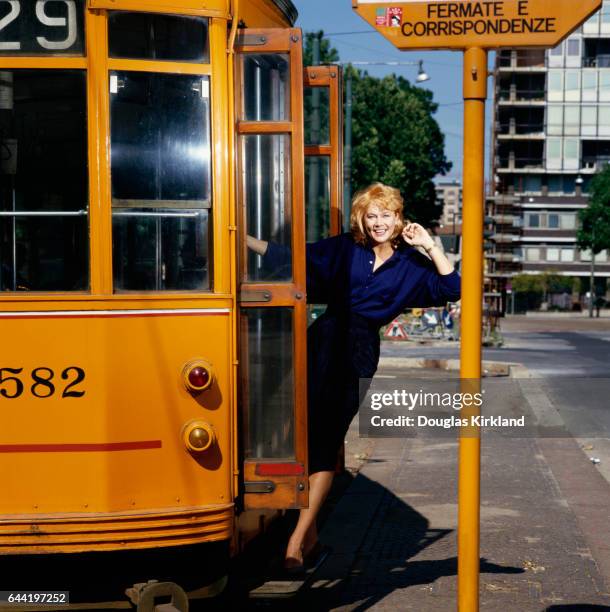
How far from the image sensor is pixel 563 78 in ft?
287

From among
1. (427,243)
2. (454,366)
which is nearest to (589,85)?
(454,366)

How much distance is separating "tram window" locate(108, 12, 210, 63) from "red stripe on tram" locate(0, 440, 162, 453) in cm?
157

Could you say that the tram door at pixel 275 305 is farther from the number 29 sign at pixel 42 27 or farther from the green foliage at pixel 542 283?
the green foliage at pixel 542 283

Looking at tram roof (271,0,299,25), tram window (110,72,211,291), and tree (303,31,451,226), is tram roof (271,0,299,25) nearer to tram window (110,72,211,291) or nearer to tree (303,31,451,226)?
tram window (110,72,211,291)

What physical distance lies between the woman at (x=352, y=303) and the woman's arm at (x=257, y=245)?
25.2 inches

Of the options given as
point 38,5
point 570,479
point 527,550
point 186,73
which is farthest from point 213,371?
point 570,479

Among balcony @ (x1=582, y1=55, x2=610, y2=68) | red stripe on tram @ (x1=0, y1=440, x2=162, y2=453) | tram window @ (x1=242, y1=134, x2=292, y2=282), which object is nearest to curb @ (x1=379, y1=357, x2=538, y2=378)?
tram window @ (x1=242, y1=134, x2=292, y2=282)

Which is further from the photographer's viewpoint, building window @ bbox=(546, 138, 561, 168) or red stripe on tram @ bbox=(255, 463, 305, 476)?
building window @ bbox=(546, 138, 561, 168)

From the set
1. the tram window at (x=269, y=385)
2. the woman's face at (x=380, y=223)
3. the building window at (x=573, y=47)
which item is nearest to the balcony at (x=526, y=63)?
the building window at (x=573, y=47)

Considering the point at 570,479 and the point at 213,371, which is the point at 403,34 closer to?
the point at 213,371

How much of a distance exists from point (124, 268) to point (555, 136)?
8653cm

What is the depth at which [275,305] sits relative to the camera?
502 cm

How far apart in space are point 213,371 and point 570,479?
6.11 metres

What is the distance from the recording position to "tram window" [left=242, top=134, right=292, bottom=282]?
5051 millimetres
